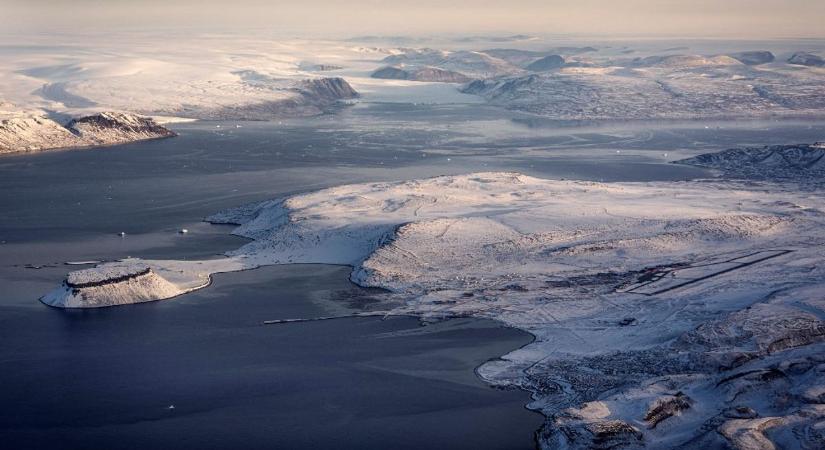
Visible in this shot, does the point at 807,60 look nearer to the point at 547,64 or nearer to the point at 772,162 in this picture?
the point at 547,64

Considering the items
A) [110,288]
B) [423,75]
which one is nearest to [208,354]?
[110,288]

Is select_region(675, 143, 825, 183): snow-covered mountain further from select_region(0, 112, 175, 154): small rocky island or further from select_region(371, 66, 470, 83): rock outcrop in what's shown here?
select_region(371, 66, 470, 83): rock outcrop

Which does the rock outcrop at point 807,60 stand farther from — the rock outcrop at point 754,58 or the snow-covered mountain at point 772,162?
the snow-covered mountain at point 772,162

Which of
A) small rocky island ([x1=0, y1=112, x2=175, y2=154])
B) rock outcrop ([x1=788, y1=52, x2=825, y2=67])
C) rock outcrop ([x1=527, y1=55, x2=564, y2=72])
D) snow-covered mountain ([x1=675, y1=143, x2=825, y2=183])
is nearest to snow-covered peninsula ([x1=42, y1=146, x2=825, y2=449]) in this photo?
snow-covered mountain ([x1=675, y1=143, x2=825, y2=183])

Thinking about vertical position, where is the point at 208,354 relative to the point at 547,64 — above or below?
above

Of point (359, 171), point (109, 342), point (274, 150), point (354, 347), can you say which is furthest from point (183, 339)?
point (274, 150)

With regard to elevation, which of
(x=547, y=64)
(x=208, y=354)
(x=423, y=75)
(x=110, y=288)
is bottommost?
(x=423, y=75)

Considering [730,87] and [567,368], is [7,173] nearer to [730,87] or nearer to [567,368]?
[567,368]
